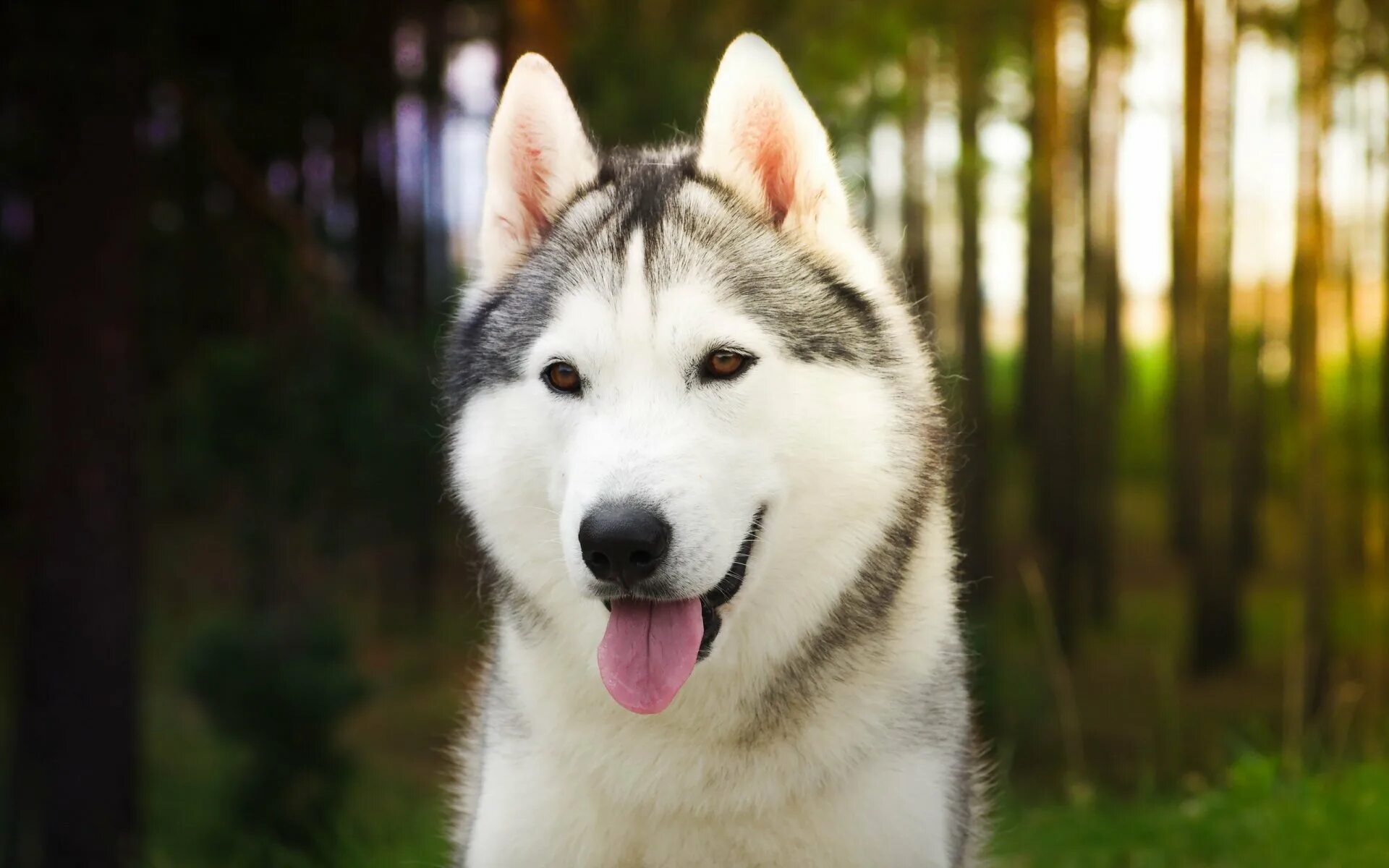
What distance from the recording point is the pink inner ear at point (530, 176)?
3.04 m

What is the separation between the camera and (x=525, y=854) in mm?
2785

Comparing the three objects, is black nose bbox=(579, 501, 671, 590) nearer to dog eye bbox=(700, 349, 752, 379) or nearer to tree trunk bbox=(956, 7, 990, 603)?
dog eye bbox=(700, 349, 752, 379)

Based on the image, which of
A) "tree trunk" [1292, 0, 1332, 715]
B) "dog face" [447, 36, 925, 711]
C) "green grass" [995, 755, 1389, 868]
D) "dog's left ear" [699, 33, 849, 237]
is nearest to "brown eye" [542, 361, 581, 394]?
"dog face" [447, 36, 925, 711]

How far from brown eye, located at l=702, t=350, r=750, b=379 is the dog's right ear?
0.73 metres

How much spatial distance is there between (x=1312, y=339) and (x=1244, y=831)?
9930 mm

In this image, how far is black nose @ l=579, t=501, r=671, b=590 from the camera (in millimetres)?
2373

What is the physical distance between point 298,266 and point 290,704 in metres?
3.32

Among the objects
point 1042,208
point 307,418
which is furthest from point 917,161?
point 307,418

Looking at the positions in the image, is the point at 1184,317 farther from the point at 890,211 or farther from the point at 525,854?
the point at 525,854

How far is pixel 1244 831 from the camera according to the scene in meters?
5.38

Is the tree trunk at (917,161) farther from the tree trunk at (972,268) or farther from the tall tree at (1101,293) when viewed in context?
the tall tree at (1101,293)

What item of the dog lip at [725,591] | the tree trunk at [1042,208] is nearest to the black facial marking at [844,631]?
the dog lip at [725,591]

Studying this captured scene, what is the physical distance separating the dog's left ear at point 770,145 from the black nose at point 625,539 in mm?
968

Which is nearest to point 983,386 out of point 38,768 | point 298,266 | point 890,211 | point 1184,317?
point 1184,317
